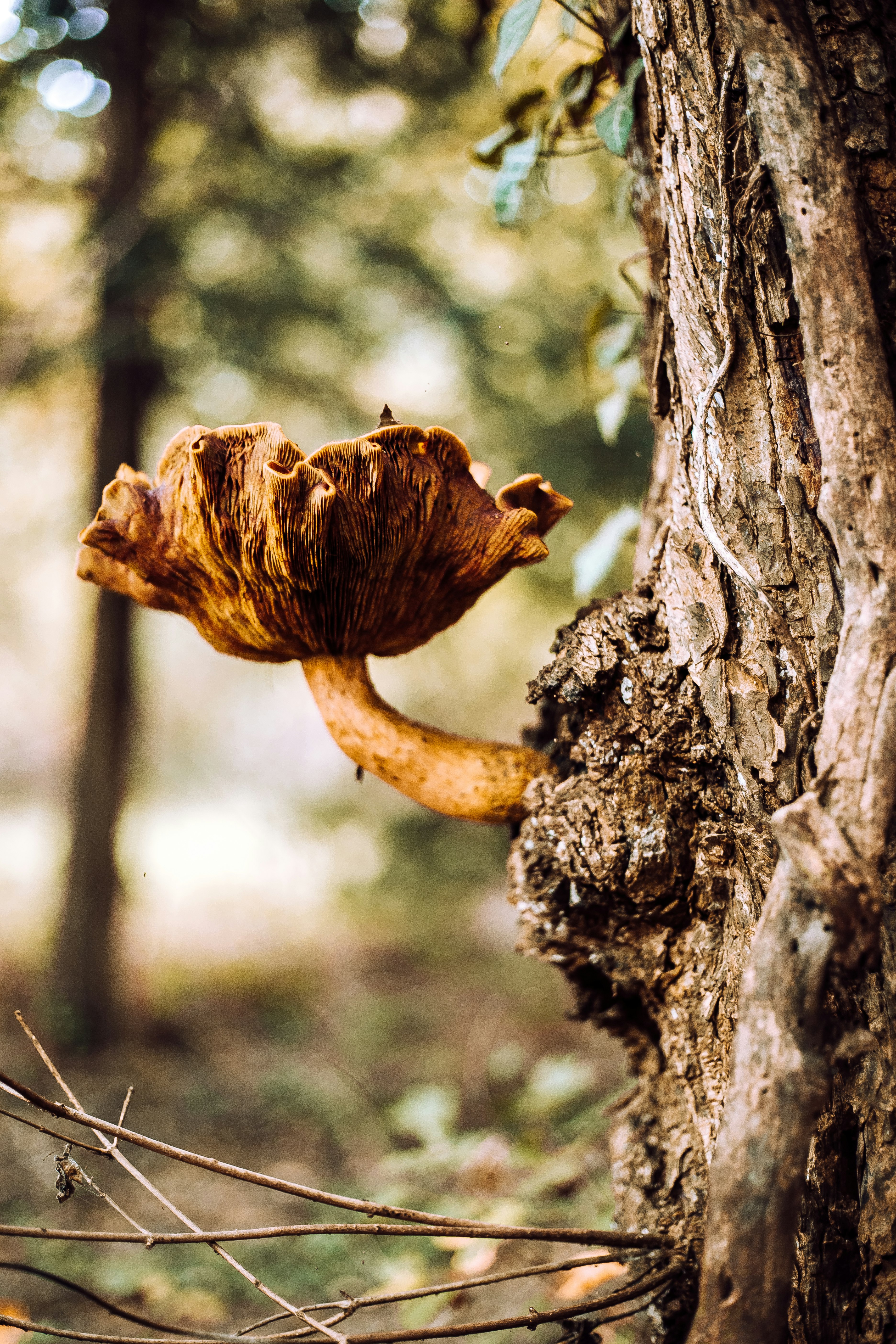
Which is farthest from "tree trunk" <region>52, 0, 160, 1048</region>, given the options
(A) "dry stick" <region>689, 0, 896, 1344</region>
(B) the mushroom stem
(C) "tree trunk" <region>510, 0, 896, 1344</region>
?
(A) "dry stick" <region>689, 0, 896, 1344</region>

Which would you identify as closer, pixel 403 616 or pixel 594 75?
pixel 403 616

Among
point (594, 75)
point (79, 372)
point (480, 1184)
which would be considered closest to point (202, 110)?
point (79, 372)

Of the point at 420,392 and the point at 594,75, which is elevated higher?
the point at 420,392

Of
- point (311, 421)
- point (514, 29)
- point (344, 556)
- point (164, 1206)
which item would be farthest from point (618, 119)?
point (311, 421)

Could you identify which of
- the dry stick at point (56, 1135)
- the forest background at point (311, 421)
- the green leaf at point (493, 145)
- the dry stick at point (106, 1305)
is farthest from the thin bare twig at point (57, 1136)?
the forest background at point (311, 421)

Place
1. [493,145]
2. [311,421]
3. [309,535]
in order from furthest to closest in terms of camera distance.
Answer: [311,421] < [493,145] < [309,535]

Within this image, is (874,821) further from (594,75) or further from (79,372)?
(79,372)

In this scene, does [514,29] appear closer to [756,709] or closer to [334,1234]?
[756,709]
